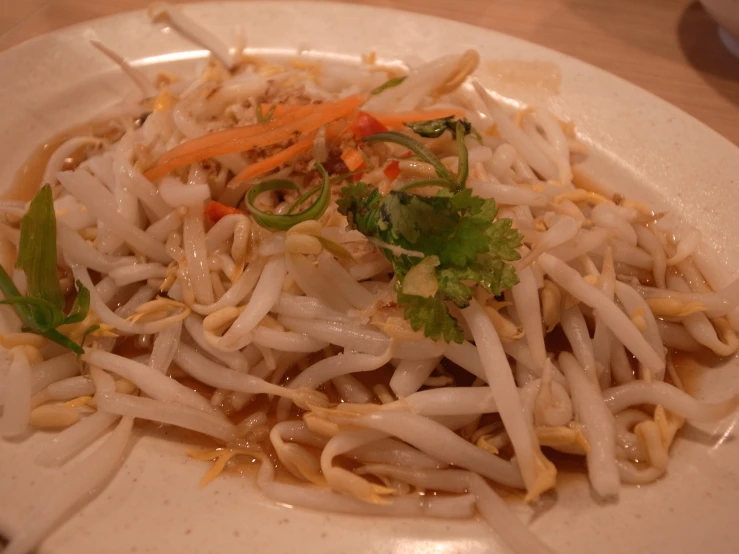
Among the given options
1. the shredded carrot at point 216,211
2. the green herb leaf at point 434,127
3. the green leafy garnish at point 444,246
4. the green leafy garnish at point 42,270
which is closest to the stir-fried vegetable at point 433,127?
the green herb leaf at point 434,127

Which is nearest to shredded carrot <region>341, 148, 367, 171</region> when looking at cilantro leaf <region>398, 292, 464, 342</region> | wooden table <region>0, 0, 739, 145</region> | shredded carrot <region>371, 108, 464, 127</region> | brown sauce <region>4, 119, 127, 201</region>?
shredded carrot <region>371, 108, 464, 127</region>

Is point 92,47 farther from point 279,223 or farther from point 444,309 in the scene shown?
point 444,309

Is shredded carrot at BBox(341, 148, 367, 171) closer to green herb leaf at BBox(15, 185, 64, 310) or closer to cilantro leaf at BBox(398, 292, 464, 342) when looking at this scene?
cilantro leaf at BBox(398, 292, 464, 342)

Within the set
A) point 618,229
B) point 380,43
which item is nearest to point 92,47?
point 380,43

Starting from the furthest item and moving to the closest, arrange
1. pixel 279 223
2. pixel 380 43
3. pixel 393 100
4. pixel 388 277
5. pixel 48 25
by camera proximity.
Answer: pixel 48 25, pixel 380 43, pixel 393 100, pixel 388 277, pixel 279 223

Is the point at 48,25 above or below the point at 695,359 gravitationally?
above

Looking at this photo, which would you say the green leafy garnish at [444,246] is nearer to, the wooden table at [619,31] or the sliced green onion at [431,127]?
the sliced green onion at [431,127]
